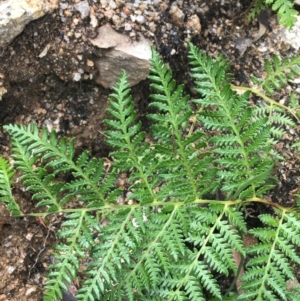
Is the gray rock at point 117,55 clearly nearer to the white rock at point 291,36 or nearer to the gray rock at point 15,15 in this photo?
the gray rock at point 15,15

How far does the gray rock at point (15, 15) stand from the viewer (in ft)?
8.40

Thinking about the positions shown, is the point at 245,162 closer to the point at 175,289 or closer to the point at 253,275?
the point at 253,275

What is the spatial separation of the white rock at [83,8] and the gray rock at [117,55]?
11 cm

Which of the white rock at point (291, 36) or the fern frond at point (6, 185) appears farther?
the white rock at point (291, 36)

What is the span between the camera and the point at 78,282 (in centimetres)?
271

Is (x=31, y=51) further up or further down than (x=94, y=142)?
further up

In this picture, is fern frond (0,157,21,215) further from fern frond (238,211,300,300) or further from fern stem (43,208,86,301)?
fern frond (238,211,300,300)

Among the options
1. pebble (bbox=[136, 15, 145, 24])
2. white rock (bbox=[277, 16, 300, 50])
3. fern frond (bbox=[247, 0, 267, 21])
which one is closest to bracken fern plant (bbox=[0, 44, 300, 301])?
pebble (bbox=[136, 15, 145, 24])

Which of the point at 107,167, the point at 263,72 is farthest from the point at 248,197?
the point at 263,72

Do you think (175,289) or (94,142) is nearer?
(175,289)

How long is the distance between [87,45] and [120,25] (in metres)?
0.21

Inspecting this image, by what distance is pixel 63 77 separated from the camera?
2705mm

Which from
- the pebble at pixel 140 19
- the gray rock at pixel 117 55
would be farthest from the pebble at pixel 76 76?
the pebble at pixel 140 19

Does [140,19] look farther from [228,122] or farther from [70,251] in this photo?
[70,251]
